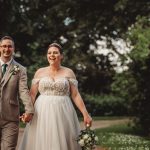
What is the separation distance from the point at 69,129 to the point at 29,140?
2.16 feet

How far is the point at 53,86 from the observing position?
837 cm

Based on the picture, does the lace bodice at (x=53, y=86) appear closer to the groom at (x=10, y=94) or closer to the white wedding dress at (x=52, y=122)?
the white wedding dress at (x=52, y=122)

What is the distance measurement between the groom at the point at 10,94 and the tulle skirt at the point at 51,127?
0.58 m

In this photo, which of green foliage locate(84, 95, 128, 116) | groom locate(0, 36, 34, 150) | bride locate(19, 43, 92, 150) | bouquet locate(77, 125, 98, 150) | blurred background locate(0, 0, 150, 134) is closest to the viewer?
groom locate(0, 36, 34, 150)

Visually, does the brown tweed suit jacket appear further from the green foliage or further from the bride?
the green foliage

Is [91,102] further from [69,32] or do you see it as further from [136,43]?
[136,43]

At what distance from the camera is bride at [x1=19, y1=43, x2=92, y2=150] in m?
8.34

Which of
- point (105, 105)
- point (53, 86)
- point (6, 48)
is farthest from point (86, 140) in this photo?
point (105, 105)

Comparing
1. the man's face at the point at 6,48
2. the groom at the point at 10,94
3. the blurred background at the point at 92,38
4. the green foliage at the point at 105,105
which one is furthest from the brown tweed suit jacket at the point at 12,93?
the green foliage at the point at 105,105

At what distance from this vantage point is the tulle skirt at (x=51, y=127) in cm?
835

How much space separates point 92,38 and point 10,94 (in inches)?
820

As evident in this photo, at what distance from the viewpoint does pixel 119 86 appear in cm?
1909

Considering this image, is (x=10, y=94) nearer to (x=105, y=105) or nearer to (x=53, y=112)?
(x=53, y=112)

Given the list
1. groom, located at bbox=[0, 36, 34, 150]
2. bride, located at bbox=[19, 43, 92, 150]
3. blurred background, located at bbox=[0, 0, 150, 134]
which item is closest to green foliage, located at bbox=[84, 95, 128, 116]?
blurred background, located at bbox=[0, 0, 150, 134]
